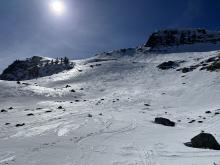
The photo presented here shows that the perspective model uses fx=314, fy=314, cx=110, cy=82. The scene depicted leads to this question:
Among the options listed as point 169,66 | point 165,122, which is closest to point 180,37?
point 169,66

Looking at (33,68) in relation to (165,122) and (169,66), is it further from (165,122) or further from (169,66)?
(165,122)

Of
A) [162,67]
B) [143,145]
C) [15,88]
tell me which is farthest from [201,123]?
[162,67]

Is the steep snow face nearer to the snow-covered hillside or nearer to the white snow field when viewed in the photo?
the snow-covered hillside

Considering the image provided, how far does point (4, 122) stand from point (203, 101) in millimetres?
29389

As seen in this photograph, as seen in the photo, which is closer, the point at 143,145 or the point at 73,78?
the point at 143,145

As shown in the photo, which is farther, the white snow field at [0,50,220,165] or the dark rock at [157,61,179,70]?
the dark rock at [157,61,179,70]

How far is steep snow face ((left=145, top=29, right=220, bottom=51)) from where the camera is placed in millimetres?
141100

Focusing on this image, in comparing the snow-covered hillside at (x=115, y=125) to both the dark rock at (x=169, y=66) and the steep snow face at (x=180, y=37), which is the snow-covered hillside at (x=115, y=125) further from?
the steep snow face at (x=180, y=37)

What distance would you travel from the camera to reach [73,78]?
89.8 meters

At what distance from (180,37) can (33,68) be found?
230ft

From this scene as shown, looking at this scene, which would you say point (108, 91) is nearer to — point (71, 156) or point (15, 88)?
point (15, 88)

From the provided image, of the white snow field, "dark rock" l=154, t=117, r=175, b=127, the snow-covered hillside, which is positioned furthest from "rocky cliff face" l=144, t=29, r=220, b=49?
"dark rock" l=154, t=117, r=175, b=127

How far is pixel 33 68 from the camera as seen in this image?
140500mm

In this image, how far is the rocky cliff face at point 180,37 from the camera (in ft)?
466
